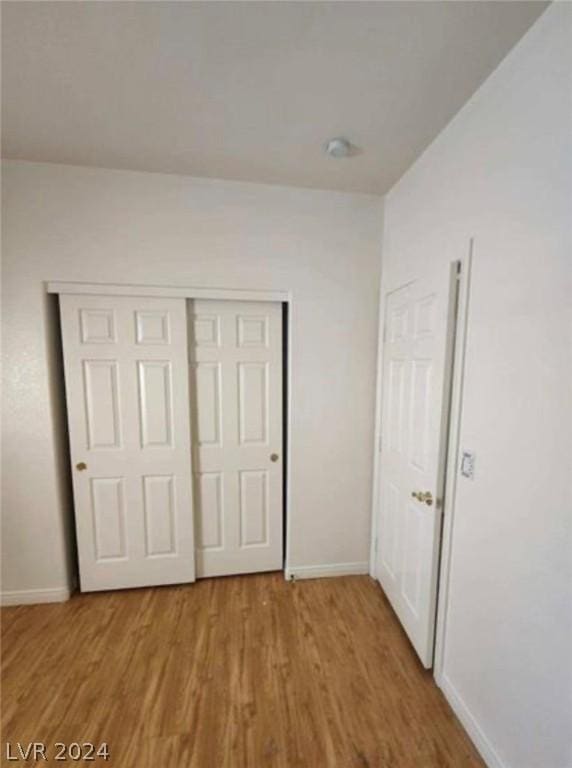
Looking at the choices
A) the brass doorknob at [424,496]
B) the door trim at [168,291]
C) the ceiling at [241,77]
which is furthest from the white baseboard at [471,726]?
the ceiling at [241,77]

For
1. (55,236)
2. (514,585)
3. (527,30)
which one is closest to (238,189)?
(55,236)

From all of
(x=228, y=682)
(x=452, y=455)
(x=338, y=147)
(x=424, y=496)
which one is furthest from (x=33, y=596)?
(x=338, y=147)

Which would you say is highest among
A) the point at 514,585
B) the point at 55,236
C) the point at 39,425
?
the point at 55,236

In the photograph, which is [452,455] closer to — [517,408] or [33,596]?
[517,408]

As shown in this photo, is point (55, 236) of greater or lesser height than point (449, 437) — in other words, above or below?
above

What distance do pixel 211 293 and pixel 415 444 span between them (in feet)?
4.83

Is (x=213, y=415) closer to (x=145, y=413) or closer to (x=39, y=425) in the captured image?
(x=145, y=413)

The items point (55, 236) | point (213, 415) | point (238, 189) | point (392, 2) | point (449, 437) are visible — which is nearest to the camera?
point (392, 2)

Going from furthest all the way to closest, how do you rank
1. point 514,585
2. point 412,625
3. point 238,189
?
point 238,189 → point 412,625 → point 514,585

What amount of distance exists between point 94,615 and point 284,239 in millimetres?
2572

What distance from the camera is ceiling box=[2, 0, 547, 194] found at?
0.99m

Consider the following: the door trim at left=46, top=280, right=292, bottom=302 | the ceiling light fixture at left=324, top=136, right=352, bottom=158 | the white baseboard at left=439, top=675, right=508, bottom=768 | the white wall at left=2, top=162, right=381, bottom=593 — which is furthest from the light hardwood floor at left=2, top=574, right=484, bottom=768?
the ceiling light fixture at left=324, top=136, right=352, bottom=158

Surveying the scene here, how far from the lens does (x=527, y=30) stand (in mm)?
1010

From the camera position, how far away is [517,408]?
1073mm
